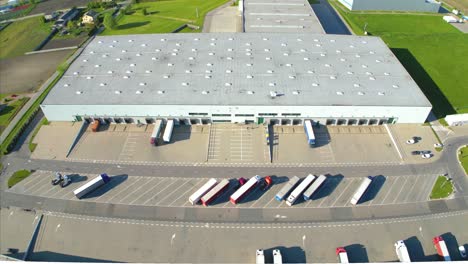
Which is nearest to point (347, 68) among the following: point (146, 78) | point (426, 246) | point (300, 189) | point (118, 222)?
point (300, 189)

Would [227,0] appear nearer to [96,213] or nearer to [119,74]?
[119,74]

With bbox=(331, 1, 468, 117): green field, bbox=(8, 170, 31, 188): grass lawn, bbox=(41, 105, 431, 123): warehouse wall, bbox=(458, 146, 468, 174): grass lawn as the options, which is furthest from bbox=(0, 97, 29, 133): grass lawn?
bbox=(331, 1, 468, 117): green field

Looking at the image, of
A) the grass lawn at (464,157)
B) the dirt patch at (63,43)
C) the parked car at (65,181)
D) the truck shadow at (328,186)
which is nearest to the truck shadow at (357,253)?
A: the truck shadow at (328,186)

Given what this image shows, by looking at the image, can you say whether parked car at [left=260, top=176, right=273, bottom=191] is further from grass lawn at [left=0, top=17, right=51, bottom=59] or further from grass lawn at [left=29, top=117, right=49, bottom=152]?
grass lawn at [left=0, top=17, right=51, bottom=59]

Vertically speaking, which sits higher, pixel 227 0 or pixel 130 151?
pixel 227 0

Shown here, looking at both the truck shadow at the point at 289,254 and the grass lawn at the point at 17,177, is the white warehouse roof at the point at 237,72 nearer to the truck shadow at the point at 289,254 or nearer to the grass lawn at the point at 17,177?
the grass lawn at the point at 17,177

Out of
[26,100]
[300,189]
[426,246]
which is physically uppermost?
[26,100]
